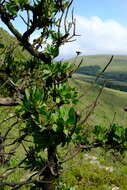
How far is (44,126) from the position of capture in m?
2.72

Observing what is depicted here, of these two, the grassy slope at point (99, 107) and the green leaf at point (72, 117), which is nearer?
the green leaf at point (72, 117)

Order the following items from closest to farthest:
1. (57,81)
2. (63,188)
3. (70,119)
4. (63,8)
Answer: (70,119), (57,81), (63,8), (63,188)

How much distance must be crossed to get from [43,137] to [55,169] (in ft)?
5.57

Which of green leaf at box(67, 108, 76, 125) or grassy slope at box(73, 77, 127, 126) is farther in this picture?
grassy slope at box(73, 77, 127, 126)

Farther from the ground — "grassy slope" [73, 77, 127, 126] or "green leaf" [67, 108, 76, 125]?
"green leaf" [67, 108, 76, 125]

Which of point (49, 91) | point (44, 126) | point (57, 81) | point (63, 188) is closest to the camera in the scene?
point (44, 126)

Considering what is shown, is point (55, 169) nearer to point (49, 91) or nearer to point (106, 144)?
point (106, 144)

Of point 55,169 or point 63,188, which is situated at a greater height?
point 55,169

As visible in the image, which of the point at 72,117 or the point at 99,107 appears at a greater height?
the point at 72,117

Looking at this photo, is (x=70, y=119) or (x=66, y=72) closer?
(x=70, y=119)

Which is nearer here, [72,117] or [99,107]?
[72,117]

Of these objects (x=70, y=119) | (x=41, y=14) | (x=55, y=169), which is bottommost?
(x=55, y=169)

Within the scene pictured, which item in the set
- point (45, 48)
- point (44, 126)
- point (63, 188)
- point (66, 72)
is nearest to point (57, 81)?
point (66, 72)

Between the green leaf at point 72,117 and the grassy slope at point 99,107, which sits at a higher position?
the green leaf at point 72,117
